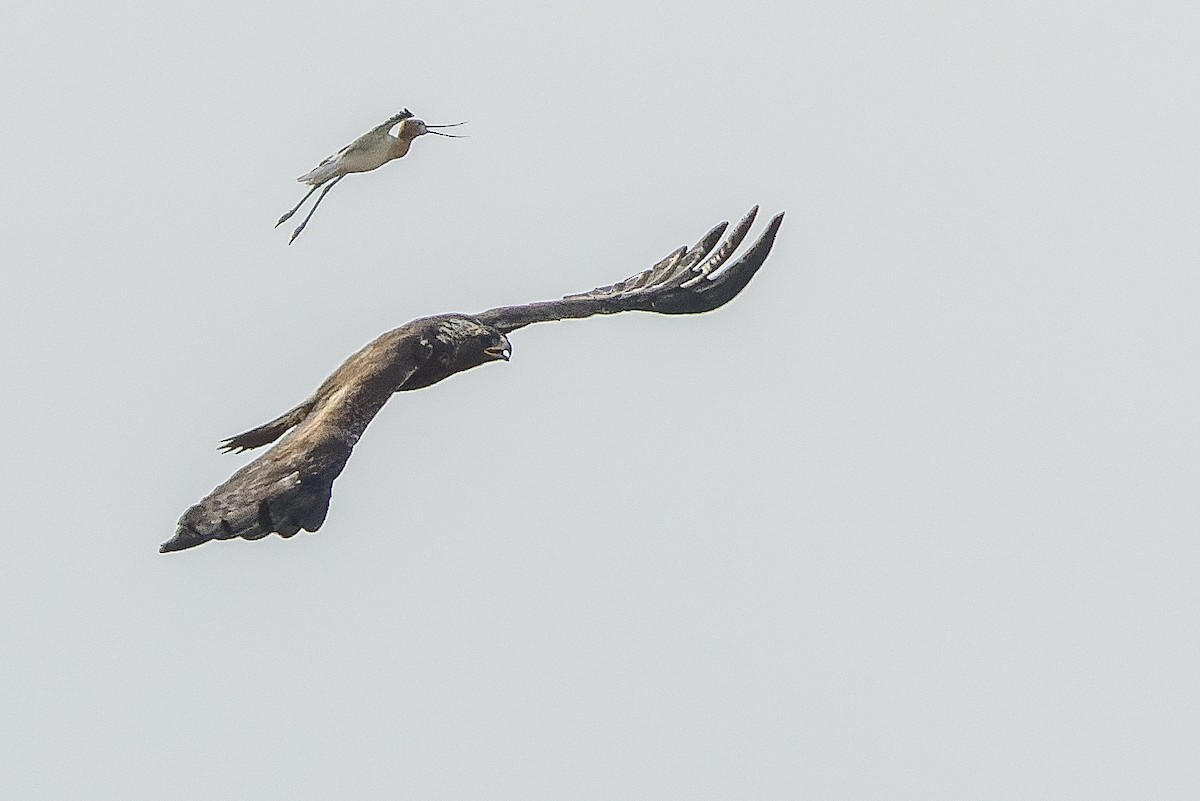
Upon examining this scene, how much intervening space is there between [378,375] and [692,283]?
14.0 feet

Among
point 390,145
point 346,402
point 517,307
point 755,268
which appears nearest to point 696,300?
point 755,268

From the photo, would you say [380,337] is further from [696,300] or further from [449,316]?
[696,300]

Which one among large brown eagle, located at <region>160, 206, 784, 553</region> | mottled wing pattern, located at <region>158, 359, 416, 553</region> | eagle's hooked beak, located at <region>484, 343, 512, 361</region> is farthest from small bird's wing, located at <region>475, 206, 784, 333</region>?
mottled wing pattern, located at <region>158, 359, 416, 553</region>

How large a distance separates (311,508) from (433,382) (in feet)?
10.00

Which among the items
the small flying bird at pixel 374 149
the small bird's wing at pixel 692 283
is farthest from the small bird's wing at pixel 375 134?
the small bird's wing at pixel 692 283

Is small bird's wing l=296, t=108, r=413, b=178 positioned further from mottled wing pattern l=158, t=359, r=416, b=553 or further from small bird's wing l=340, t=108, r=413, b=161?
mottled wing pattern l=158, t=359, r=416, b=553

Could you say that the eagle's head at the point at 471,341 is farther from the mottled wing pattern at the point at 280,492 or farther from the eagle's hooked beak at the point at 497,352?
the mottled wing pattern at the point at 280,492

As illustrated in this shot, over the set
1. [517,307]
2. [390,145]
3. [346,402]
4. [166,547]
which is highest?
[390,145]

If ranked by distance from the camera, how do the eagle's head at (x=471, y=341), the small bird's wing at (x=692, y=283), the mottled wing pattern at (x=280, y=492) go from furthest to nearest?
the small bird's wing at (x=692, y=283)
the eagle's head at (x=471, y=341)
the mottled wing pattern at (x=280, y=492)

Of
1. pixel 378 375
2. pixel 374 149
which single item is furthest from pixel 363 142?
pixel 378 375

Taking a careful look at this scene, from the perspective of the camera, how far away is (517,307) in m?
18.1

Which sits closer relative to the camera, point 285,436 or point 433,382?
point 285,436

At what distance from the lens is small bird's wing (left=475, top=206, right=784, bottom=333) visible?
19.0 m

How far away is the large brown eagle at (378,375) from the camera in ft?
44.7
